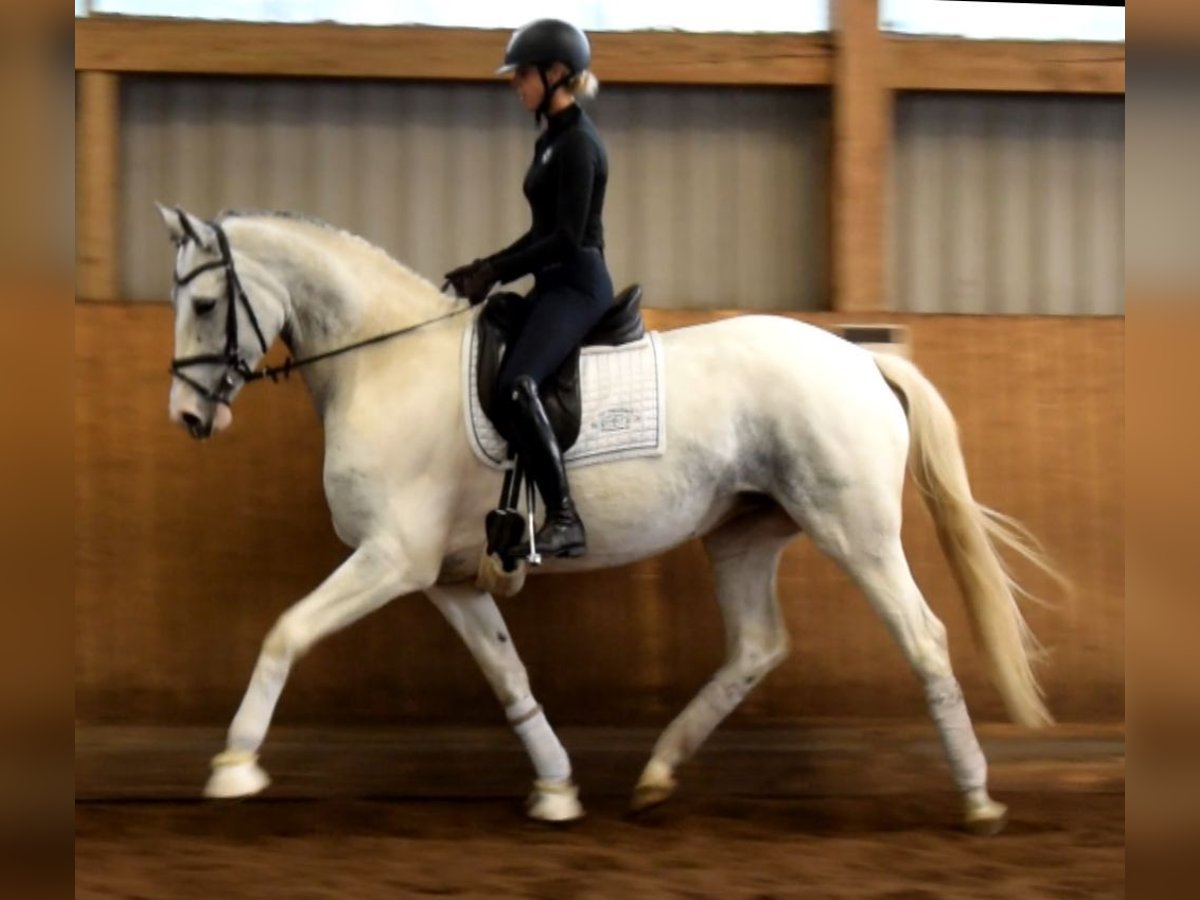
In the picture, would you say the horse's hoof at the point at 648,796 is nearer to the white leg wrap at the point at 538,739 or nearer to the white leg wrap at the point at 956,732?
the white leg wrap at the point at 538,739

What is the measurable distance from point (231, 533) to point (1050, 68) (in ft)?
13.1

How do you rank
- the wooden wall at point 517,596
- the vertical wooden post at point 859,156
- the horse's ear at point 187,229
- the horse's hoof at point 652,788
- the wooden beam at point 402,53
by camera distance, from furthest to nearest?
the vertical wooden post at point 859,156 → the wooden beam at point 402,53 → the wooden wall at point 517,596 → the horse's hoof at point 652,788 → the horse's ear at point 187,229

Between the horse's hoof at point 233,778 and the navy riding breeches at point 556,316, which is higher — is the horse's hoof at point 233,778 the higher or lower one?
the lower one

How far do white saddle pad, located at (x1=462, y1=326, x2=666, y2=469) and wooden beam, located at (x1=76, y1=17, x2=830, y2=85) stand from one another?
1714 mm

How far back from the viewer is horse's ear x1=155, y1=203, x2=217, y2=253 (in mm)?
4582

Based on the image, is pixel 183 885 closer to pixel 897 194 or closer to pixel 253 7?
pixel 253 7

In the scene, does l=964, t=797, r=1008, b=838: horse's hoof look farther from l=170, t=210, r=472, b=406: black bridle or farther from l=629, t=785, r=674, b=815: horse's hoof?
l=170, t=210, r=472, b=406: black bridle

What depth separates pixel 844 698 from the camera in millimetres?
5750

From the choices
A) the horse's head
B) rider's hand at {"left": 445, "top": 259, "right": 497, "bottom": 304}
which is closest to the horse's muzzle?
the horse's head

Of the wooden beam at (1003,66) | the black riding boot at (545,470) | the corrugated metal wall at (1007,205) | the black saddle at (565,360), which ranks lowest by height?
the black riding boot at (545,470)

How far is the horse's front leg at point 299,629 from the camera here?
4.40 m

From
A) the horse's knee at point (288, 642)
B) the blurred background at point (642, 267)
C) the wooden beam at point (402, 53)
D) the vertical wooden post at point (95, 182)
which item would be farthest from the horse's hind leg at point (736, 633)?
the vertical wooden post at point (95, 182)

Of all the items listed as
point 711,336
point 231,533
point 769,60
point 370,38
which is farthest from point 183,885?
point 769,60

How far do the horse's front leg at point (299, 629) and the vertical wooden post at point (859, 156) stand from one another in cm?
237
